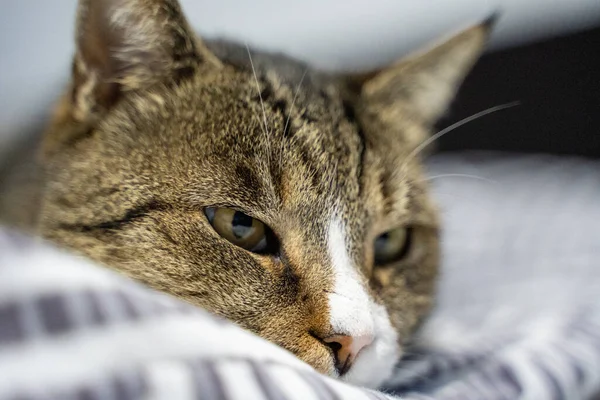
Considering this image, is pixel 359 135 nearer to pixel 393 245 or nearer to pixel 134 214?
pixel 393 245

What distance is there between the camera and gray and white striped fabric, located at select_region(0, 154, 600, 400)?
0.42m

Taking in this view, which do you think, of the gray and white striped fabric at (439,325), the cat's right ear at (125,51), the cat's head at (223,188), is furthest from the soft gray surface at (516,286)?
the cat's right ear at (125,51)

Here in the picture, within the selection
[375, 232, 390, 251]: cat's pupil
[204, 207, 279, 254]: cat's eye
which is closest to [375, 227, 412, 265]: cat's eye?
[375, 232, 390, 251]: cat's pupil

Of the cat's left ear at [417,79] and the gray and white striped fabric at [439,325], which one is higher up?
the cat's left ear at [417,79]

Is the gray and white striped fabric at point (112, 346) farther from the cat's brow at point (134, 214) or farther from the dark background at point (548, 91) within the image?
the dark background at point (548, 91)

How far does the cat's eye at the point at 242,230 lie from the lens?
73 centimetres

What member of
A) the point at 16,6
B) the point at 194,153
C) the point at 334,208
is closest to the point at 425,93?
the point at 334,208

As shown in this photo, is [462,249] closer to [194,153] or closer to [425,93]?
[425,93]

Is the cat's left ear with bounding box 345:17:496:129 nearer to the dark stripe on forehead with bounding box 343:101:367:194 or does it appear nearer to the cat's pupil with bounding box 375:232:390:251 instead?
the dark stripe on forehead with bounding box 343:101:367:194

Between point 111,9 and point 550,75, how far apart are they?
1505 mm

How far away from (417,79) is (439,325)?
0.44m

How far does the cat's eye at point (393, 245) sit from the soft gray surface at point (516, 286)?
15 cm

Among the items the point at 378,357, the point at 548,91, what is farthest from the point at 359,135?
the point at 548,91

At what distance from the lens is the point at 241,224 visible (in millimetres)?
738
